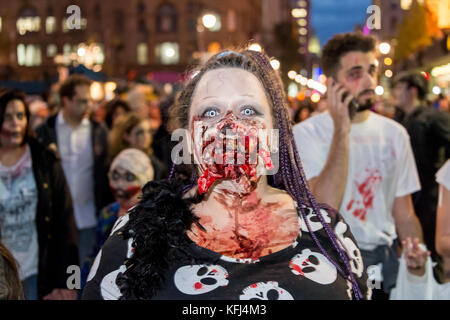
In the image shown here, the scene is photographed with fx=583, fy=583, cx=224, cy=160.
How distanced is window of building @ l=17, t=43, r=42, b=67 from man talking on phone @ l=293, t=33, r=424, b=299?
198 ft

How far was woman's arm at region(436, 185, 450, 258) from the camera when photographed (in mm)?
2896

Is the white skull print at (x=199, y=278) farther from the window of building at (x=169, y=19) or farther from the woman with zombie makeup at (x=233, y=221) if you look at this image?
the window of building at (x=169, y=19)

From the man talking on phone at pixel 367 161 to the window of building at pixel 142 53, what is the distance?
59.2 metres

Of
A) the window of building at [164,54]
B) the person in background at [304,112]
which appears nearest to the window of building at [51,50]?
the window of building at [164,54]

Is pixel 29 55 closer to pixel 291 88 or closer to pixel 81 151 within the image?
pixel 291 88

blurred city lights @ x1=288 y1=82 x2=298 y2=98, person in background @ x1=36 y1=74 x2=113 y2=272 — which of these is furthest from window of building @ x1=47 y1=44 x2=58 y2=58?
person in background @ x1=36 y1=74 x2=113 y2=272

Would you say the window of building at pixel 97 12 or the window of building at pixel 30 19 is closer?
the window of building at pixel 30 19

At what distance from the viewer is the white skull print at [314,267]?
1897 millimetres

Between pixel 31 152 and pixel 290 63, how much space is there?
63316 millimetres

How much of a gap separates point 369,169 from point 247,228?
174 cm

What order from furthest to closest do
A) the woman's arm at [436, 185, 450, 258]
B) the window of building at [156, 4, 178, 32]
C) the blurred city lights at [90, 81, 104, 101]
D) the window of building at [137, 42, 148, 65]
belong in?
the window of building at [156, 4, 178, 32] < the window of building at [137, 42, 148, 65] < the blurred city lights at [90, 81, 104, 101] < the woman's arm at [436, 185, 450, 258]

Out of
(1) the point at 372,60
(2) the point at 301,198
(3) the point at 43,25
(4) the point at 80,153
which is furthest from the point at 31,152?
(3) the point at 43,25

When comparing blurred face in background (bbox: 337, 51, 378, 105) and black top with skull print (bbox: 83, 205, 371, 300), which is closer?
black top with skull print (bbox: 83, 205, 371, 300)

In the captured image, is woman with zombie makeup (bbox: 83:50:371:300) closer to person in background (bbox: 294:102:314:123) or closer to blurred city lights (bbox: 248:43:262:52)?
blurred city lights (bbox: 248:43:262:52)
